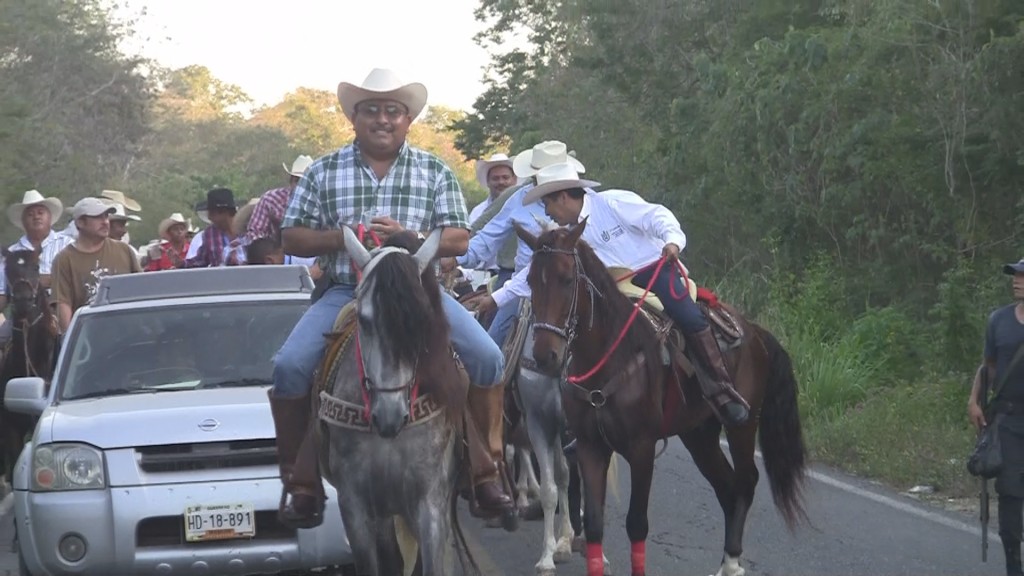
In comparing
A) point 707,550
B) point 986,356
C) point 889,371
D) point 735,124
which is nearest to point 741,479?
point 707,550

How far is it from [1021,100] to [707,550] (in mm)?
8071

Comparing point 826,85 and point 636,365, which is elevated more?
point 826,85

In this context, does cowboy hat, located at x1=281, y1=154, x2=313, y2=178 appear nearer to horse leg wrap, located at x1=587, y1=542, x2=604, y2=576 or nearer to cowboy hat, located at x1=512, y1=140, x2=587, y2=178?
cowboy hat, located at x1=512, y1=140, x2=587, y2=178

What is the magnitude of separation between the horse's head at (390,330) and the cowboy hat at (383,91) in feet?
3.60

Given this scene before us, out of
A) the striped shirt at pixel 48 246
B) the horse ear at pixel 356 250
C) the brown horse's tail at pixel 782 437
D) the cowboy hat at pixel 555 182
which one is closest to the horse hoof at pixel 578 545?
the brown horse's tail at pixel 782 437

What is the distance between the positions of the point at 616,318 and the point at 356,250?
107 inches

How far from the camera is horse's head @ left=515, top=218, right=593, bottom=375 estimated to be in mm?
8383

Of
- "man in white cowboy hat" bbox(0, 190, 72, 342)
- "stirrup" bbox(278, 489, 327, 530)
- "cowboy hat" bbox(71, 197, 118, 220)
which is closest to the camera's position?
"stirrup" bbox(278, 489, 327, 530)

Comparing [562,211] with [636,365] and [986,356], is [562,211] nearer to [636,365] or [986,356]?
[636,365]

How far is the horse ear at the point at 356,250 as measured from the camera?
658 cm

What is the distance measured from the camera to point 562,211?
9.37 m

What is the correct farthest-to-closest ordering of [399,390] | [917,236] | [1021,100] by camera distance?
[917,236] → [1021,100] → [399,390]

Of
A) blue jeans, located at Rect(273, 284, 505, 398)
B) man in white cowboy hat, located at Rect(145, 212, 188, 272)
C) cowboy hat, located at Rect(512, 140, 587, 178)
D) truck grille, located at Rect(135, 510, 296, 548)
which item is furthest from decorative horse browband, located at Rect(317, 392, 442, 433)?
man in white cowboy hat, located at Rect(145, 212, 188, 272)

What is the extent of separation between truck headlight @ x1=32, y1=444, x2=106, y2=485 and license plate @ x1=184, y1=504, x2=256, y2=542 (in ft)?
1.66
